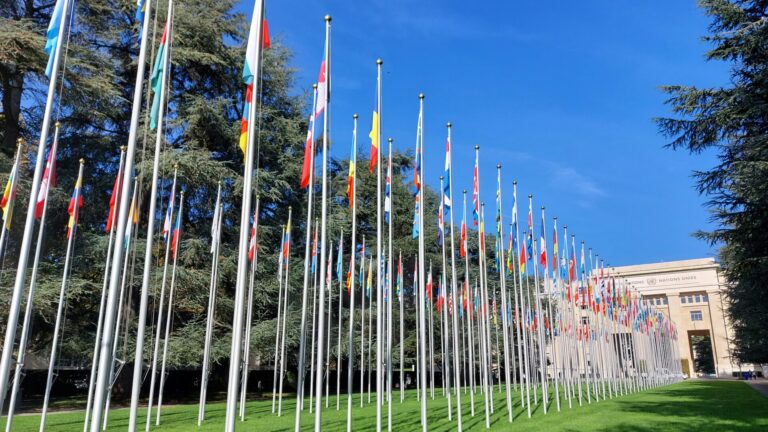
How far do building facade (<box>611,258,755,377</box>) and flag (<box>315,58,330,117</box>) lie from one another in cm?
6628

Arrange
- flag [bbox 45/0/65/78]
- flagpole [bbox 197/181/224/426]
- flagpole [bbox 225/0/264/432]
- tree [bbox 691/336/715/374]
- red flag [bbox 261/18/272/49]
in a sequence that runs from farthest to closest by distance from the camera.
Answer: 1. tree [bbox 691/336/715/374]
2. flagpole [bbox 197/181/224/426]
3. flag [bbox 45/0/65/78]
4. red flag [bbox 261/18/272/49]
5. flagpole [bbox 225/0/264/432]

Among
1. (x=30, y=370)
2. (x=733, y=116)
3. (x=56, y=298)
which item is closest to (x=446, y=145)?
(x=733, y=116)

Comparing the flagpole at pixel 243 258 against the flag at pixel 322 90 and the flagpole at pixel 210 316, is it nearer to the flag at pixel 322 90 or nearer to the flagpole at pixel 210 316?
the flag at pixel 322 90

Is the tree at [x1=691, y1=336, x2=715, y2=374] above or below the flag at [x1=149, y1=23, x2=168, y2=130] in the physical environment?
below

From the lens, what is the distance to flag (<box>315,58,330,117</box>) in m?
10.2

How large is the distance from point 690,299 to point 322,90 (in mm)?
77042

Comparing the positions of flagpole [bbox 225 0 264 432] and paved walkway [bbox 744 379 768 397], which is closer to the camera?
flagpole [bbox 225 0 264 432]

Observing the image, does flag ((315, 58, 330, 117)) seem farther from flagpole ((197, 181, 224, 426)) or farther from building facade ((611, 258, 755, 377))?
building facade ((611, 258, 755, 377))

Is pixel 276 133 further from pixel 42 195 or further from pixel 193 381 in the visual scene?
pixel 42 195

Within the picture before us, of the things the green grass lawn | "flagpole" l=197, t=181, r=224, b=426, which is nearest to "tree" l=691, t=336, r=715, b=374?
the green grass lawn

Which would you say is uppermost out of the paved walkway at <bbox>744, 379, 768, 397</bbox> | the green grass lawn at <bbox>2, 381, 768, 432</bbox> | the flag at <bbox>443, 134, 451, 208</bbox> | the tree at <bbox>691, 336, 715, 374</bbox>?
the flag at <bbox>443, 134, 451, 208</bbox>

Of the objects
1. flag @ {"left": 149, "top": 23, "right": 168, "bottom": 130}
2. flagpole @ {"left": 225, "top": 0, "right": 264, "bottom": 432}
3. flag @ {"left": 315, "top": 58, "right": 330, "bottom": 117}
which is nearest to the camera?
flagpole @ {"left": 225, "top": 0, "right": 264, "bottom": 432}

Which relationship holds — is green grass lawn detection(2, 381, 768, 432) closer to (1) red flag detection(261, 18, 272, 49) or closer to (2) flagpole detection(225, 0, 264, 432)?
(2) flagpole detection(225, 0, 264, 432)

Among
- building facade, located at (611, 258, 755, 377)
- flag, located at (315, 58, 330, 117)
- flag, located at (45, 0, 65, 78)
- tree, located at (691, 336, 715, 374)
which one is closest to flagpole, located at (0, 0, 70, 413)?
flag, located at (45, 0, 65, 78)
